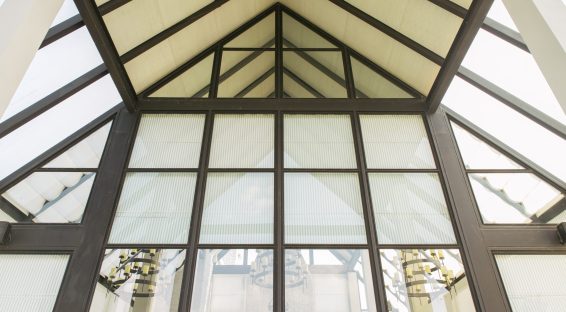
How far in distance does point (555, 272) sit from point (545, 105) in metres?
1.83

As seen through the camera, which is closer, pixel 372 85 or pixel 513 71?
pixel 513 71

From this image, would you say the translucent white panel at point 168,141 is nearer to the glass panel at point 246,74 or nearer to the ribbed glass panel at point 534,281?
the glass panel at point 246,74

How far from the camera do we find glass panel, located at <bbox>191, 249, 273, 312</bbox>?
3.96 meters

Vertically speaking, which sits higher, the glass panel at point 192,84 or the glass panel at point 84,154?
the glass panel at point 192,84

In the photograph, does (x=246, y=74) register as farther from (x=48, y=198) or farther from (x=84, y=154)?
(x=48, y=198)

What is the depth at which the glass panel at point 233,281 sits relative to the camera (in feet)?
13.0

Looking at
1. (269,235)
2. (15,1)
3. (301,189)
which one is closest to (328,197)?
(301,189)

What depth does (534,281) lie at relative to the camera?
410cm

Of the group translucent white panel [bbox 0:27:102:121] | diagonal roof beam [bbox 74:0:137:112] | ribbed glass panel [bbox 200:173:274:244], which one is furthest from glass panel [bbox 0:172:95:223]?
ribbed glass panel [bbox 200:173:274:244]

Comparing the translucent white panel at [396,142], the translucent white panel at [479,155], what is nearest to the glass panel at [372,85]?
the translucent white panel at [396,142]

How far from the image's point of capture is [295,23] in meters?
6.23

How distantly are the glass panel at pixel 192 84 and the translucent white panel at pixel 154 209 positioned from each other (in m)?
1.31

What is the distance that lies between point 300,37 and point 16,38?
4.13 meters

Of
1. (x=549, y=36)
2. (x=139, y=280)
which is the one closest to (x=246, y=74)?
(x=139, y=280)
